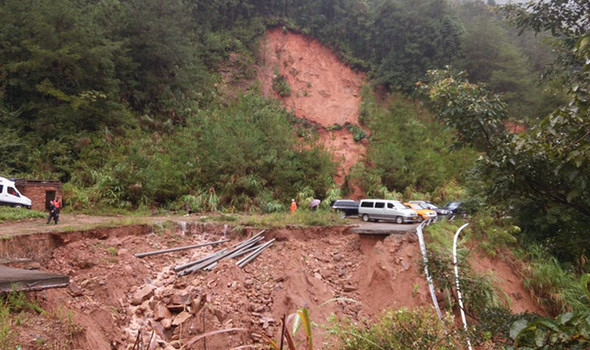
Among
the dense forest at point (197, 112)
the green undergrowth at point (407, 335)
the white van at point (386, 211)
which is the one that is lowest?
the green undergrowth at point (407, 335)

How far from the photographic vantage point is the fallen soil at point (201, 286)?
6.59m

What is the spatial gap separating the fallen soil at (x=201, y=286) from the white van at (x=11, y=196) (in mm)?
6874

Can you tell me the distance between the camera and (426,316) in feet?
14.0

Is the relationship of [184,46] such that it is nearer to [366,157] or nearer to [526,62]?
[366,157]

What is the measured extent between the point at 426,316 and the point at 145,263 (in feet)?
24.2

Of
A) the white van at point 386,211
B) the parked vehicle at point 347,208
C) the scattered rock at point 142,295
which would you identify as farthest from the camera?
the parked vehicle at point 347,208

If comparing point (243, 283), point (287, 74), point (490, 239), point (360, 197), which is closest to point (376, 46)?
point (287, 74)

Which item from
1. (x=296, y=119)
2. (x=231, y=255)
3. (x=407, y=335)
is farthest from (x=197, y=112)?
(x=407, y=335)

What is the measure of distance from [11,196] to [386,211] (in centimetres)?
1564

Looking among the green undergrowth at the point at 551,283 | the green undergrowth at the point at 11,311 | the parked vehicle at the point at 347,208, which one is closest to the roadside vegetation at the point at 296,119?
the green undergrowth at the point at 551,283

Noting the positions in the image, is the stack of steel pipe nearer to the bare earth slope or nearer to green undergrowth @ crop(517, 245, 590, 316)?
green undergrowth @ crop(517, 245, 590, 316)

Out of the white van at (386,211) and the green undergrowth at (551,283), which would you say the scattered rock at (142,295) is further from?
→ the white van at (386,211)

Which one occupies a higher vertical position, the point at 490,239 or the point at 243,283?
the point at 490,239

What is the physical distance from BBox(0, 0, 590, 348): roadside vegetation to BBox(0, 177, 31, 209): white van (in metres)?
1.50
